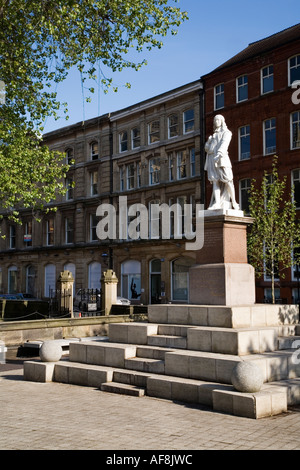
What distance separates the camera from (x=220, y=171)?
1315 cm

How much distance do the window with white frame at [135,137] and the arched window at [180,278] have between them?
1079cm

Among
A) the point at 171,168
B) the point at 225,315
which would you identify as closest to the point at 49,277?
the point at 171,168

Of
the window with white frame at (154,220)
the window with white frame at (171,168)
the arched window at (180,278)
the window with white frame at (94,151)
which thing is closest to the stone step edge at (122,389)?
the arched window at (180,278)

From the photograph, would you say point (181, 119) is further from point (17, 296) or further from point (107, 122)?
point (17, 296)

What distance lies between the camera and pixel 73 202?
45.5 meters

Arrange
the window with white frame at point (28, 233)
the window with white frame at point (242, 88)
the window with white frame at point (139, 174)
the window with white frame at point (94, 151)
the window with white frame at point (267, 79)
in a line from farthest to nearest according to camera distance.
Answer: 1. the window with white frame at point (28, 233)
2. the window with white frame at point (94, 151)
3. the window with white frame at point (139, 174)
4. the window with white frame at point (242, 88)
5. the window with white frame at point (267, 79)

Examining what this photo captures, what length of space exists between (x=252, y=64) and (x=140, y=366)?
1055 inches

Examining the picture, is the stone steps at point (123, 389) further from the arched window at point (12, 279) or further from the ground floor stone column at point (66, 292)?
the arched window at point (12, 279)

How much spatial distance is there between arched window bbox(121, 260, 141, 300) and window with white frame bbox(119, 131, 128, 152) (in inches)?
377

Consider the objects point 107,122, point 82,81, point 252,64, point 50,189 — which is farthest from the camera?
point 107,122

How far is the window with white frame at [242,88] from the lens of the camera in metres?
33.4

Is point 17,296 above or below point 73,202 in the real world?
below

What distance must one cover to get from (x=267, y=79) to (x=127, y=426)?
28.6m
